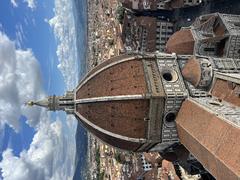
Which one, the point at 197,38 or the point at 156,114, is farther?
the point at 197,38

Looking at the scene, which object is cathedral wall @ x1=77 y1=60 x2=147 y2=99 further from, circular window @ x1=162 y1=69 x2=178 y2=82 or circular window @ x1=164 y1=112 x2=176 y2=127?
circular window @ x1=164 y1=112 x2=176 y2=127

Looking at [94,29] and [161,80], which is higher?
[161,80]

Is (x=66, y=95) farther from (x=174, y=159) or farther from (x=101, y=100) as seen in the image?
(x=174, y=159)

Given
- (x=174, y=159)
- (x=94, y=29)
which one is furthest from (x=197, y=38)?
(x=94, y=29)

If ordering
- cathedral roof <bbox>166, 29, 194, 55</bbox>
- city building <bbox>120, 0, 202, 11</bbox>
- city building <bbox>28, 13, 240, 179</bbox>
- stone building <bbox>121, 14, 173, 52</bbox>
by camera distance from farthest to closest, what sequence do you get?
stone building <bbox>121, 14, 173, 52</bbox> → city building <bbox>120, 0, 202, 11</bbox> → cathedral roof <bbox>166, 29, 194, 55</bbox> → city building <bbox>28, 13, 240, 179</bbox>

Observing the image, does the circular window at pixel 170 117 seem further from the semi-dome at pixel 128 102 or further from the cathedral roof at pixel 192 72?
the cathedral roof at pixel 192 72

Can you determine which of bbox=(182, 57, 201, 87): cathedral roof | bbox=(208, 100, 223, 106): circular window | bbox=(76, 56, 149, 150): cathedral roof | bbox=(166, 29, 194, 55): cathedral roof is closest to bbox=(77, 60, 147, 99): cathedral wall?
bbox=(76, 56, 149, 150): cathedral roof
